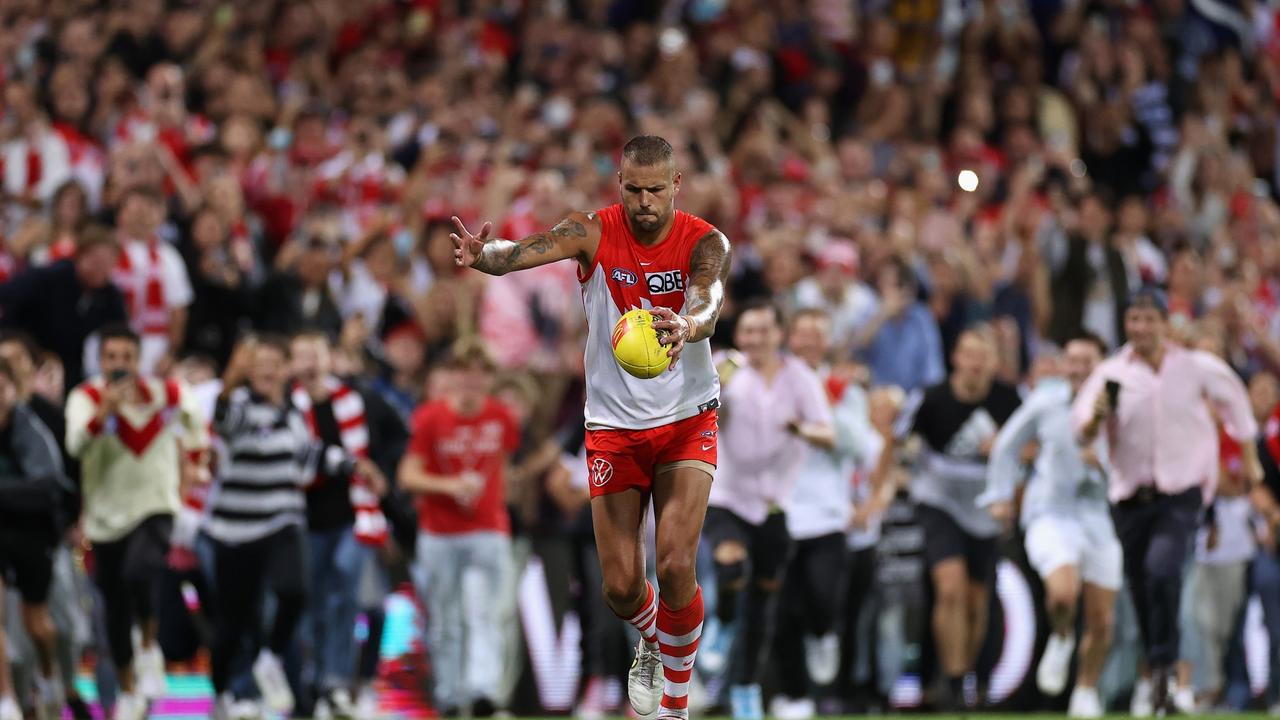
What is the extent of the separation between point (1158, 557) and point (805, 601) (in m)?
3.15

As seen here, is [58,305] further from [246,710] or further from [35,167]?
[246,710]

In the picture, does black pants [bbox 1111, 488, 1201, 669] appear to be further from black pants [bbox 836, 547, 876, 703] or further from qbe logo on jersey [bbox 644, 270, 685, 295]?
qbe logo on jersey [bbox 644, 270, 685, 295]

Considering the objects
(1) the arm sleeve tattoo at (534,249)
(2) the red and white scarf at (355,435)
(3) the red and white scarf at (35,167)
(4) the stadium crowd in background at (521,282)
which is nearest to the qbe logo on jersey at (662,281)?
(1) the arm sleeve tattoo at (534,249)

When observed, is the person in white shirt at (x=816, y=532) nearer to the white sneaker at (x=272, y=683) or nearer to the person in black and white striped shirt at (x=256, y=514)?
the person in black and white striped shirt at (x=256, y=514)

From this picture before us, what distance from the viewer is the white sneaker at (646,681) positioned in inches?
371

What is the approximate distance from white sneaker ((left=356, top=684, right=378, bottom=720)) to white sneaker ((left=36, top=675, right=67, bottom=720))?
7.17ft

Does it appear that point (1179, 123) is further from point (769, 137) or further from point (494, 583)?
point (494, 583)

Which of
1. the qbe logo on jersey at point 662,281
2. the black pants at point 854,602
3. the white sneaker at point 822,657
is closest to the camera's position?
the qbe logo on jersey at point 662,281

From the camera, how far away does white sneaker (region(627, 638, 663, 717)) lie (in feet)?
30.9

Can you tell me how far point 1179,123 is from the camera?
2350 cm

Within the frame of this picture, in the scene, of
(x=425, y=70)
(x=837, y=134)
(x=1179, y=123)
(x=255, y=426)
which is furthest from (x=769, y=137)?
(x=255, y=426)

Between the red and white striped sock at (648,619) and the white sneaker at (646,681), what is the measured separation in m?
0.04

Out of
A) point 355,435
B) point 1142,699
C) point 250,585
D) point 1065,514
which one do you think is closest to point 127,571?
point 250,585

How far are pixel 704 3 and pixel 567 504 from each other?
29.8 feet
